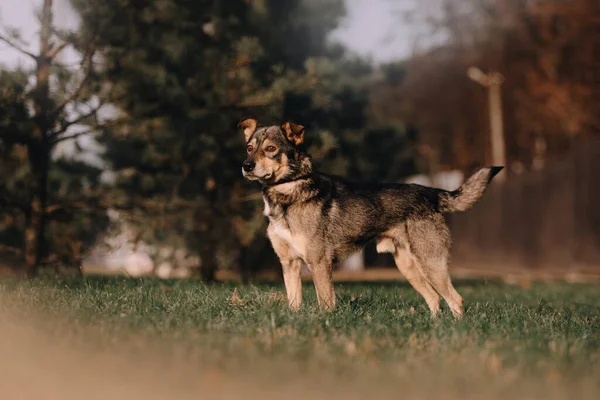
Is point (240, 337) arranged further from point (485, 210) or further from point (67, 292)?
point (485, 210)

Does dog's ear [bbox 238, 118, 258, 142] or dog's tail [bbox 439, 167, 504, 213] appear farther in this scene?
dog's tail [bbox 439, 167, 504, 213]

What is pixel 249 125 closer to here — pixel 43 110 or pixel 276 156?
pixel 276 156

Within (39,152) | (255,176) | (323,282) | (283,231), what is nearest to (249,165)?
(255,176)

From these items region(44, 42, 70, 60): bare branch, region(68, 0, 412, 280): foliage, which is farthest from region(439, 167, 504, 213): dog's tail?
region(44, 42, 70, 60): bare branch

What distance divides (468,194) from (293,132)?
220cm

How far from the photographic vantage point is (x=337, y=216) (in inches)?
306

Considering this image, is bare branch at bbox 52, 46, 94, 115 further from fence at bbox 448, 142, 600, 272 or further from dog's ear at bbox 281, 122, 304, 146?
fence at bbox 448, 142, 600, 272

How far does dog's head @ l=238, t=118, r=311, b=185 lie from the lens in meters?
7.51

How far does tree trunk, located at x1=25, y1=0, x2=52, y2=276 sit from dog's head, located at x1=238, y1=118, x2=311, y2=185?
5.38 meters

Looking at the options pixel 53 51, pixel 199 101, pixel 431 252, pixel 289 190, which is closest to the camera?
pixel 289 190

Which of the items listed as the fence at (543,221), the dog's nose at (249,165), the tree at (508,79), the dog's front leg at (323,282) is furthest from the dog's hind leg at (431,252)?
the tree at (508,79)

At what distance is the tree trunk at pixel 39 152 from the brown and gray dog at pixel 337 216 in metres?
→ 5.01

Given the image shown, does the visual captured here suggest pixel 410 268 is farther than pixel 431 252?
Yes

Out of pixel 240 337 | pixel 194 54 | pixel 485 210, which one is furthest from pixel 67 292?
pixel 485 210
